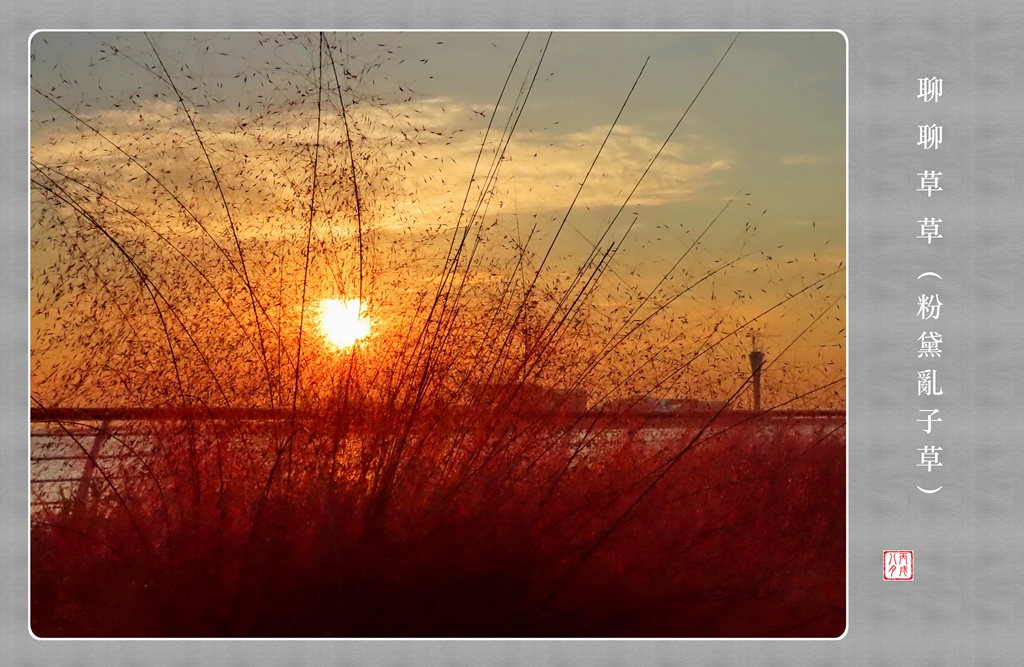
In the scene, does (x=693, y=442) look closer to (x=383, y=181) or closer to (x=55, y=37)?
(x=383, y=181)

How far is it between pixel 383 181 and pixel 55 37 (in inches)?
36.2

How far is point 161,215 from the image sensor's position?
2090 millimetres

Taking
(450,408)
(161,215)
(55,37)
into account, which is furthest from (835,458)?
(55,37)
